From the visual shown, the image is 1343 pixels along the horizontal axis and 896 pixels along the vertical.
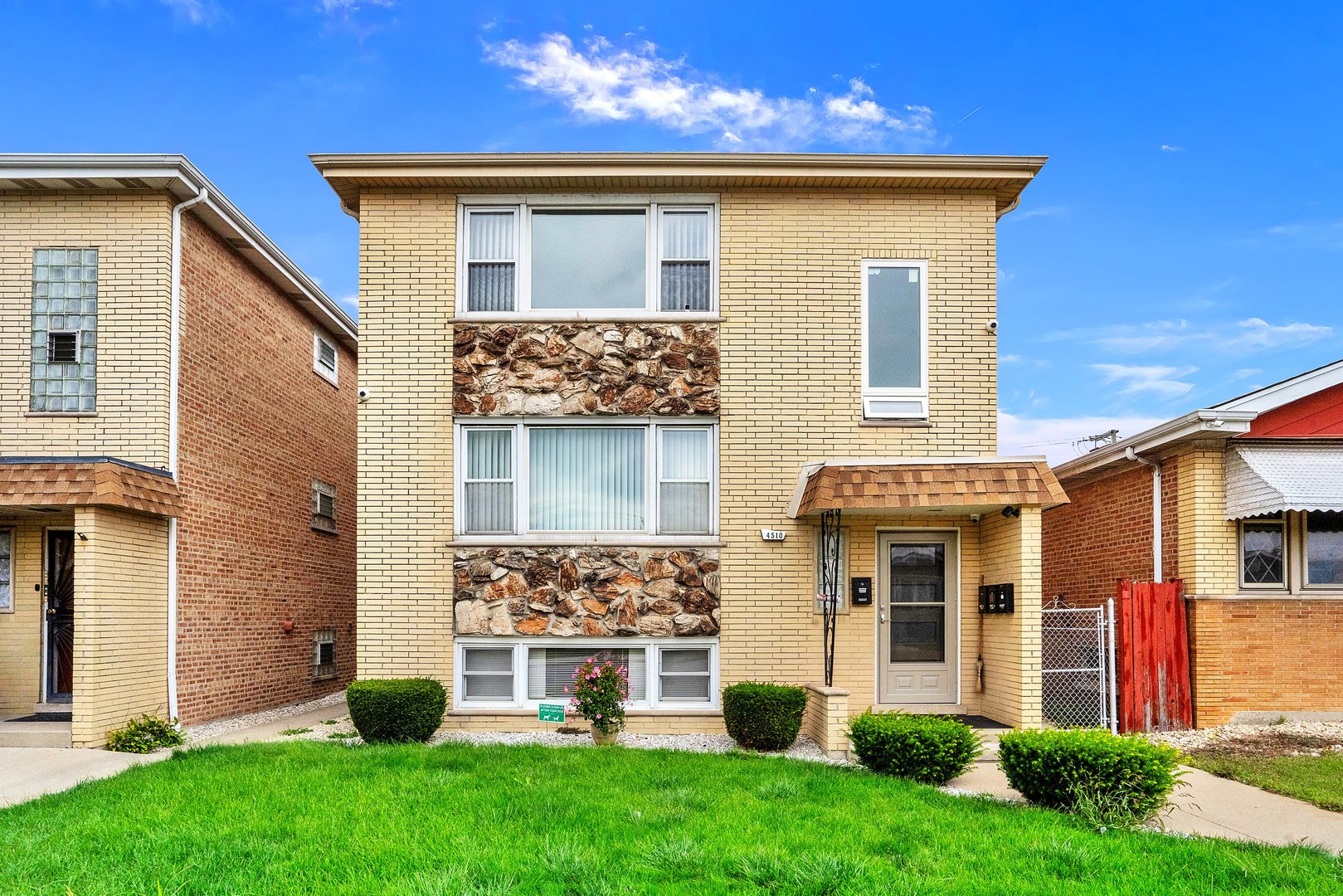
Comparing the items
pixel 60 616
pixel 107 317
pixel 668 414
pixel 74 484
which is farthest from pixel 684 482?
pixel 60 616

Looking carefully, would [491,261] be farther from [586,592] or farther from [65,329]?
[65,329]

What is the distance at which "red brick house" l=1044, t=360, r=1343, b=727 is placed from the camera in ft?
37.4

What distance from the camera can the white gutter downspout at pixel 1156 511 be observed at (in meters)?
12.4

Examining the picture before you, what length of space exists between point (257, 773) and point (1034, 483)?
25.9 feet

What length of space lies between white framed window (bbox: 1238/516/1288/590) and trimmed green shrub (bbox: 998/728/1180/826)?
5.96m

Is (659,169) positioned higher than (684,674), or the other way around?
(659,169)

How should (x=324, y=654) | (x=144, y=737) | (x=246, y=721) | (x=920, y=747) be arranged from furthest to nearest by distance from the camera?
1. (x=324, y=654)
2. (x=246, y=721)
3. (x=144, y=737)
4. (x=920, y=747)

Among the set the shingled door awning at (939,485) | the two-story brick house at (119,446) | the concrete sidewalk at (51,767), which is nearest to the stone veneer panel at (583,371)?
the shingled door awning at (939,485)

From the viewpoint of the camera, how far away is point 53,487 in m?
9.94

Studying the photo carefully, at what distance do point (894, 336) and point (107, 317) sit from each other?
31.4 ft

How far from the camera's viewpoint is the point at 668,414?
11164 millimetres

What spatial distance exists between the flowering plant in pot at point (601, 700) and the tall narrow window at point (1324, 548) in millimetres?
8926

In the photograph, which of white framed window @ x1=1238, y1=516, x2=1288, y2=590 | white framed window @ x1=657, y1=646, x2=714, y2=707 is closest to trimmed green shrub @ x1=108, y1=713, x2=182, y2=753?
white framed window @ x1=657, y1=646, x2=714, y2=707

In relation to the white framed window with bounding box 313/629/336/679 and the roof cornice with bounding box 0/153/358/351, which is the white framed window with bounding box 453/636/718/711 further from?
the roof cornice with bounding box 0/153/358/351
